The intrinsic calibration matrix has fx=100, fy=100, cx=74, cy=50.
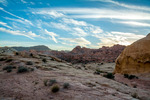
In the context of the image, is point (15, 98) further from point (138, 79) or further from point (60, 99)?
point (138, 79)

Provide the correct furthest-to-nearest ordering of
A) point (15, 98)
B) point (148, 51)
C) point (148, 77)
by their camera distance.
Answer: point (148, 51)
point (148, 77)
point (15, 98)

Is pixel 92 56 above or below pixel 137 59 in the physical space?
below

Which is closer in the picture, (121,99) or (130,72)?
(121,99)

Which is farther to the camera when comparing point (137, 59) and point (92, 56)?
point (92, 56)

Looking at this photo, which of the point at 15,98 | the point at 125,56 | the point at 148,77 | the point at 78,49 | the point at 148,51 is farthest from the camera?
the point at 78,49

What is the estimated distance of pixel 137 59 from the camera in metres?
16.7

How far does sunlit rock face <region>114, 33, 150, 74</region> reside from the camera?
1571 cm

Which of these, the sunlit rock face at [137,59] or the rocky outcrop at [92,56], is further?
the rocky outcrop at [92,56]

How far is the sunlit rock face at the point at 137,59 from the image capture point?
15712mm

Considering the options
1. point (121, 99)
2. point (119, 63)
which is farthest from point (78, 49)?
point (121, 99)

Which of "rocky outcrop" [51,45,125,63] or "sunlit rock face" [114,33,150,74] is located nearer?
"sunlit rock face" [114,33,150,74]

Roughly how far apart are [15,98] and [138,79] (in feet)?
50.0

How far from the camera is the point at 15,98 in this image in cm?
506

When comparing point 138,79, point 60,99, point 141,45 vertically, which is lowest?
point 138,79
